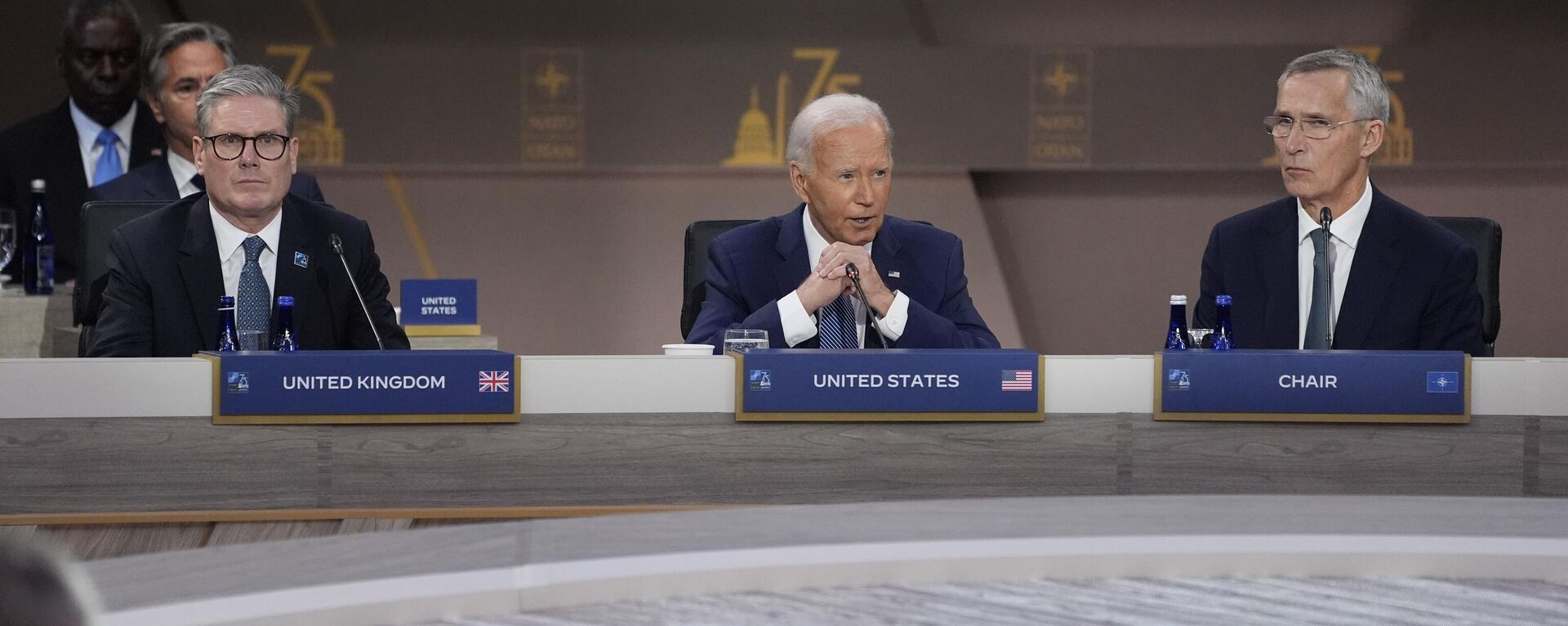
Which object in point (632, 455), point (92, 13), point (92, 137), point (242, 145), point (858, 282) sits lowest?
point (632, 455)

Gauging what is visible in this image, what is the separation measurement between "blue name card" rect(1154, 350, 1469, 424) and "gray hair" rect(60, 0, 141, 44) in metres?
3.36

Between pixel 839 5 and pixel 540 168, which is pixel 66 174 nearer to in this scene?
pixel 540 168

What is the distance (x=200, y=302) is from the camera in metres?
2.54

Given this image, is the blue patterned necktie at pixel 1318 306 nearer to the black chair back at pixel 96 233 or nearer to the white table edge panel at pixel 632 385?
the white table edge panel at pixel 632 385

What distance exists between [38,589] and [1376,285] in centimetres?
250

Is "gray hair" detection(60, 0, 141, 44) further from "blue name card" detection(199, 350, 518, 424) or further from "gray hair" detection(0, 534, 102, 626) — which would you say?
"gray hair" detection(0, 534, 102, 626)

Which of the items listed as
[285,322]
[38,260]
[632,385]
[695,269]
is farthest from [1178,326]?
[38,260]

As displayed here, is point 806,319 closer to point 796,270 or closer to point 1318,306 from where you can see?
point 796,270

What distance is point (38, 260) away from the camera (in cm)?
373

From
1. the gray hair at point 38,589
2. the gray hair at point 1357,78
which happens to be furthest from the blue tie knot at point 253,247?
the gray hair at point 38,589

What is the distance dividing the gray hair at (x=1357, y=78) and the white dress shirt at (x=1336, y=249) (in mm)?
146

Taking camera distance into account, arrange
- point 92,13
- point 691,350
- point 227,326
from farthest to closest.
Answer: point 92,13 < point 227,326 < point 691,350

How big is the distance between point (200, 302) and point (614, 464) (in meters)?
1.05

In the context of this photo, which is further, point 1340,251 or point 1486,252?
point 1486,252
